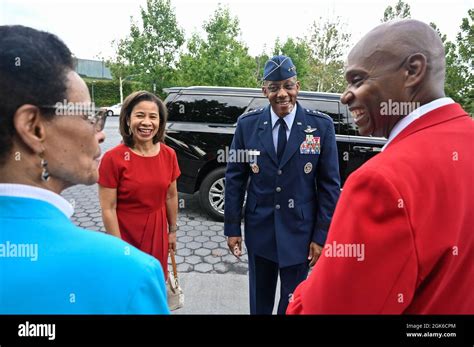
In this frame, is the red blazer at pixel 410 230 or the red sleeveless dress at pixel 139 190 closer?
the red blazer at pixel 410 230

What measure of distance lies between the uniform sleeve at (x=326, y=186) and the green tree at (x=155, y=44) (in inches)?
485

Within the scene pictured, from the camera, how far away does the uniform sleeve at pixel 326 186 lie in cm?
214

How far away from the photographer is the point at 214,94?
470 cm

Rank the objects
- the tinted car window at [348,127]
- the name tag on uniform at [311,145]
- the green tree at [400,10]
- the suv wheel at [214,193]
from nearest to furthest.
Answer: the name tag on uniform at [311,145] → the tinted car window at [348,127] → the suv wheel at [214,193] → the green tree at [400,10]

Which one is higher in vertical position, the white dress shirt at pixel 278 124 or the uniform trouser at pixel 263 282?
the white dress shirt at pixel 278 124

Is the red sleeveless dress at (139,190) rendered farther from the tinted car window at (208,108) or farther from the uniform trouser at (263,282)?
the tinted car window at (208,108)

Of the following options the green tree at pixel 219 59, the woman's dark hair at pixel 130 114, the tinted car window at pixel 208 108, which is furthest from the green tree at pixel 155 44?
the woman's dark hair at pixel 130 114

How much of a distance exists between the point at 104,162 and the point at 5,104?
142 cm

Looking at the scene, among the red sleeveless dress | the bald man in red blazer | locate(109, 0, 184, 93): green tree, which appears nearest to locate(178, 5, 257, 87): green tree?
locate(109, 0, 184, 93): green tree

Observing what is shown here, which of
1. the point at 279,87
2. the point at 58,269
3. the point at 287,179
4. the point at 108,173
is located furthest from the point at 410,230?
the point at 108,173

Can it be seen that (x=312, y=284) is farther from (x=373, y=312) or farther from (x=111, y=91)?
(x=111, y=91)

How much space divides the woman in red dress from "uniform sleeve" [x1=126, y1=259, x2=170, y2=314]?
1.45 meters
